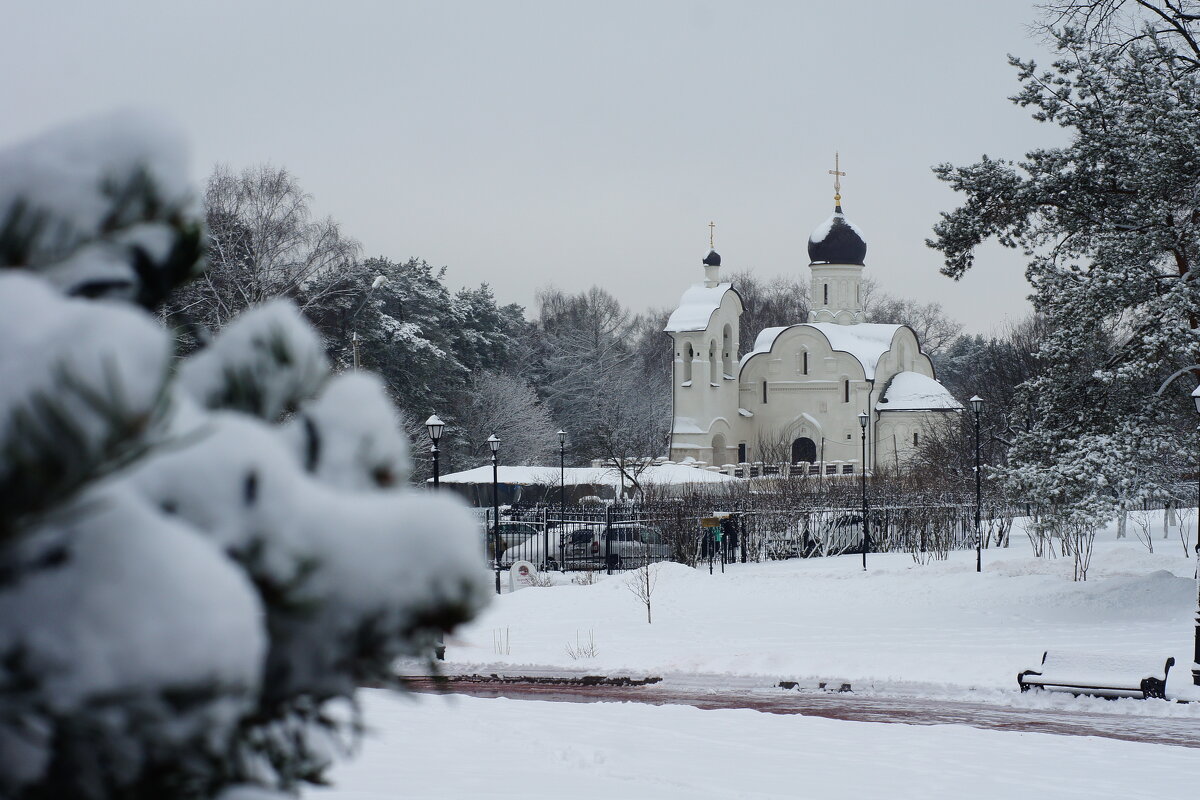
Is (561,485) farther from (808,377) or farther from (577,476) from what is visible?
(808,377)

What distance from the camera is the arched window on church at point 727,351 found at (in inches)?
2315

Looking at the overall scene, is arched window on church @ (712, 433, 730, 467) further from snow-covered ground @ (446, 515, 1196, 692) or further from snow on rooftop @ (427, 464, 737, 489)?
snow-covered ground @ (446, 515, 1196, 692)

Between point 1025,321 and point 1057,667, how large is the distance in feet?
120

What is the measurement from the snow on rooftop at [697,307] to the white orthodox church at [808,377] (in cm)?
5

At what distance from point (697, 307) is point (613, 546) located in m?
32.6

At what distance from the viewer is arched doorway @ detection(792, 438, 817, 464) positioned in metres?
56.6

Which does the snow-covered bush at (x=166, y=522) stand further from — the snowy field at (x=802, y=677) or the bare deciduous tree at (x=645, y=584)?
the bare deciduous tree at (x=645, y=584)

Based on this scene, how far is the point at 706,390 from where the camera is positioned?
57.2 meters

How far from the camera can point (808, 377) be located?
186 ft

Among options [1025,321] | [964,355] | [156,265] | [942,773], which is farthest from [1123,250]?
[964,355]

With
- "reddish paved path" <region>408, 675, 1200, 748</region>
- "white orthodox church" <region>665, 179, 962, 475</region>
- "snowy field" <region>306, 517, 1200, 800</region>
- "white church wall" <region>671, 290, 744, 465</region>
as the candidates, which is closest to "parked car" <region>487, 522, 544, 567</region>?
"snowy field" <region>306, 517, 1200, 800</region>

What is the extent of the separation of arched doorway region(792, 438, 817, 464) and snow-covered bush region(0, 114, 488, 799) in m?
56.3

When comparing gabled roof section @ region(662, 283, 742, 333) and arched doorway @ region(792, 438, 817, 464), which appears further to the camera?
gabled roof section @ region(662, 283, 742, 333)

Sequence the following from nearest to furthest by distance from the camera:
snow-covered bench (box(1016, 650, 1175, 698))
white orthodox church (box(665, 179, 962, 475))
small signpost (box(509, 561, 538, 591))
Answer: snow-covered bench (box(1016, 650, 1175, 698))
small signpost (box(509, 561, 538, 591))
white orthodox church (box(665, 179, 962, 475))
